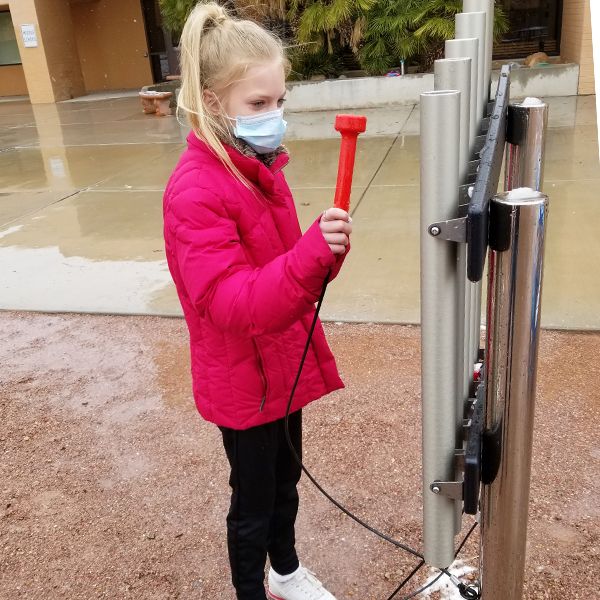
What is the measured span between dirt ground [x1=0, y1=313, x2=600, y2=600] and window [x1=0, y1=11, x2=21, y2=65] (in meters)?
18.3

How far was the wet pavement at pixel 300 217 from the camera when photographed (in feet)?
13.5

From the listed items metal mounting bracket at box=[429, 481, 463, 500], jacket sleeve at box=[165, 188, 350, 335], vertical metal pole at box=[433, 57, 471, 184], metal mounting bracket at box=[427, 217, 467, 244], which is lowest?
metal mounting bracket at box=[429, 481, 463, 500]

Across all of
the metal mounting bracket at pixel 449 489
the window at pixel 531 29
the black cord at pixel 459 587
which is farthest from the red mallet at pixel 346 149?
the window at pixel 531 29

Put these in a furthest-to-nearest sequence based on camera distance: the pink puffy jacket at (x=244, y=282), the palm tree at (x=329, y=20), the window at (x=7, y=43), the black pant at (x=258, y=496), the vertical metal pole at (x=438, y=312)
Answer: the window at (x=7, y=43)
the palm tree at (x=329, y=20)
the black pant at (x=258, y=496)
the pink puffy jacket at (x=244, y=282)
the vertical metal pole at (x=438, y=312)

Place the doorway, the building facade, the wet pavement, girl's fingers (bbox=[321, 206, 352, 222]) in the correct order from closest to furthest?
1. girl's fingers (bbox=[321, 206, 352, 222])
2. the wet pavement
3. the building facade
4. the doorway

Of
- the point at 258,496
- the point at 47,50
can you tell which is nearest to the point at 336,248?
the point at 258,496

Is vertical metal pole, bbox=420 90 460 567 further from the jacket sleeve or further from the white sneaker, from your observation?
the white sneaker

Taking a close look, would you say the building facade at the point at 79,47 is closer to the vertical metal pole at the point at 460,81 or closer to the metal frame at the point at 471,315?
the metal frame at the point at 471,315

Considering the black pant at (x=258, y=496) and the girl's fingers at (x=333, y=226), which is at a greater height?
the girl's fingers at (x=333, y=226)

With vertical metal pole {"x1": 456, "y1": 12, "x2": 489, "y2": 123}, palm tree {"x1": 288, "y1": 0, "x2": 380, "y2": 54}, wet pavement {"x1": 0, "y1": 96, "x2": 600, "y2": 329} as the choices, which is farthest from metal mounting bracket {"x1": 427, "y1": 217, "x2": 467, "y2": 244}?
palm tree {"x1": 288, "y1": 0, "x2": 380, "y2": 54}

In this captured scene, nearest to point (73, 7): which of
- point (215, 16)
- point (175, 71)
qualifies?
point (175, 71)

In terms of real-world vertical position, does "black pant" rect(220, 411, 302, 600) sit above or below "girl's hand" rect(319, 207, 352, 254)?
below

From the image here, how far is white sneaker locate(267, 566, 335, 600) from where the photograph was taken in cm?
211

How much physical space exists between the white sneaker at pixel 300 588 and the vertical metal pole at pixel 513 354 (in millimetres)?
878
